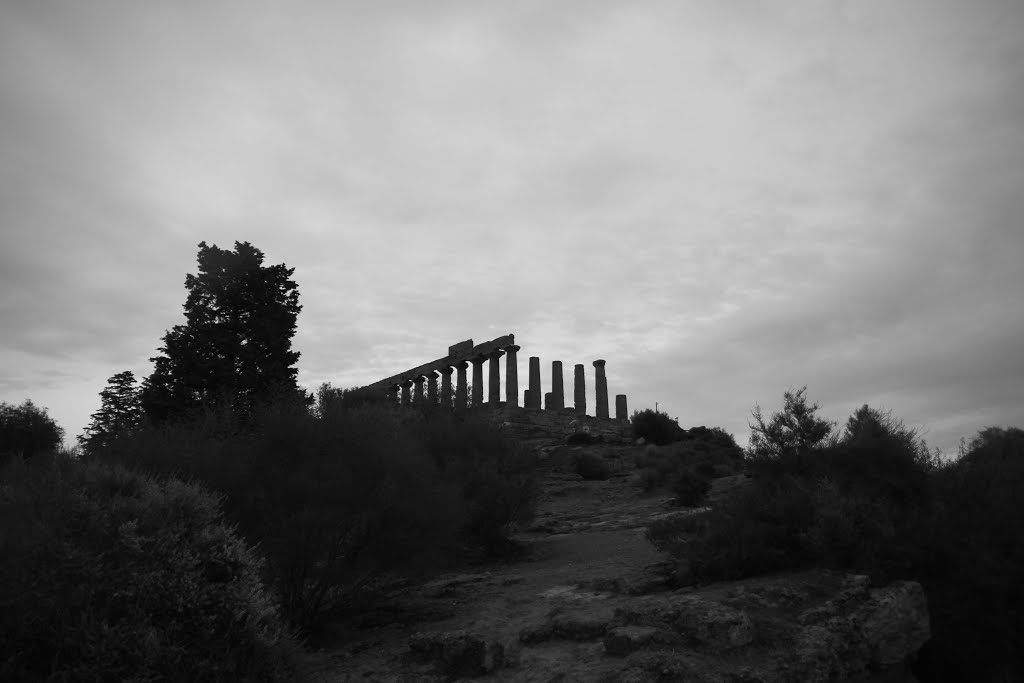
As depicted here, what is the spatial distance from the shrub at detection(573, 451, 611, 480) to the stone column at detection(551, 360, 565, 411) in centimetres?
1322

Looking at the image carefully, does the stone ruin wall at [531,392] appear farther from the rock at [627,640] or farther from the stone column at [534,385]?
the rock at [627,640]

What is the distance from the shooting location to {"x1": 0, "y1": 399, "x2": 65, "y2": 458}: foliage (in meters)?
28.5

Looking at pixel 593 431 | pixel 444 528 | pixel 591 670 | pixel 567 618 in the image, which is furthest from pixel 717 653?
pixel 593 431

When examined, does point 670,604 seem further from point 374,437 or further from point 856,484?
point 374,437

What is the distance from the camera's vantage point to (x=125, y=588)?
651cm

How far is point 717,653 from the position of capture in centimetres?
744

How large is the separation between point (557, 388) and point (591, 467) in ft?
49.1

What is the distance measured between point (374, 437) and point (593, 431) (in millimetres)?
24622

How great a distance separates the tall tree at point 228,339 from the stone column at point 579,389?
58.0 ft

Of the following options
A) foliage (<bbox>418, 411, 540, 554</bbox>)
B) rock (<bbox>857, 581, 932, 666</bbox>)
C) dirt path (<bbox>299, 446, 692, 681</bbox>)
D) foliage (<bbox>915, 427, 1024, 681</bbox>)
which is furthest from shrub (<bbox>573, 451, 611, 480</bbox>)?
rock (<bbox>857, 581, 932, 666</bbox>)

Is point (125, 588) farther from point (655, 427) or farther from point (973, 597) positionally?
point (655, 427)

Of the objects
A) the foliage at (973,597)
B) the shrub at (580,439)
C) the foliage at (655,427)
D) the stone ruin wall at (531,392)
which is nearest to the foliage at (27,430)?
the stone ruin wall at (531,392)

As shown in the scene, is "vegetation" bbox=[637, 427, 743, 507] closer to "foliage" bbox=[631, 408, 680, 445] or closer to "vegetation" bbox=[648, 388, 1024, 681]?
"foliage" bbox=[631, 408, 680, 445]

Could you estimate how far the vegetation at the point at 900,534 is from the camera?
900 centimetres
